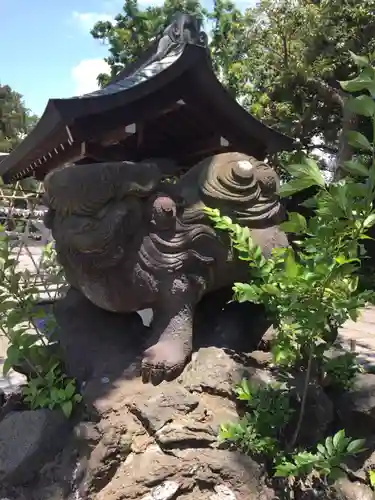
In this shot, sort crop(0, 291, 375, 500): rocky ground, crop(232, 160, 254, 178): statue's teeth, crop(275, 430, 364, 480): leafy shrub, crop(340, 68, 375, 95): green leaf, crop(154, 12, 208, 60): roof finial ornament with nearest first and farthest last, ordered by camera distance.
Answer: crop(340, 68, 375, 95): green leaf
crop(275, 430, 364, 480): leafy shrub
crop(0, 291, 375, 500): rocky ground
crop(232, 160, 254, 178): statue's teeth
crop(154, 12, 208, 60): roof finial ornament

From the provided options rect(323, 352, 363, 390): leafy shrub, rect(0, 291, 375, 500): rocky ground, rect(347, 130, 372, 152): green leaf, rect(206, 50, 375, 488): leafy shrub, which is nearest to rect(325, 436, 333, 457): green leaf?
rect(206, 50, 375, 488): leafy shrub

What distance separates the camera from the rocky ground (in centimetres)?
190

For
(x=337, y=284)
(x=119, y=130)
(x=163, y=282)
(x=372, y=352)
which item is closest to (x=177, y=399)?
(x=163, y=282)

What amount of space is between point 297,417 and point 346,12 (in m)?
9.13

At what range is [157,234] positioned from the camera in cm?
252

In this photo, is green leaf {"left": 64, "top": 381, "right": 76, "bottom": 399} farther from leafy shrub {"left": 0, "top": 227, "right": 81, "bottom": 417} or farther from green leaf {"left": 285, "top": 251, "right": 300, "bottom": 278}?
green leaf {"left": 285, "top": 251, "right": 300, "bottom": 278}

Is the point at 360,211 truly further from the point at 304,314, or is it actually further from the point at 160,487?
the point at 160,487

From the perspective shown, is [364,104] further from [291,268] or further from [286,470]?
[286,470]

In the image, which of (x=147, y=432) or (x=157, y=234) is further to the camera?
(x=157, y=234)

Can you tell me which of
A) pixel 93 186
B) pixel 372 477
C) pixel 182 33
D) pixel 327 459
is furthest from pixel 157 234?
pixel 182 33

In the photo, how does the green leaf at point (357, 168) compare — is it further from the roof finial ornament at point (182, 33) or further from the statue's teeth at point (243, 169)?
the roof finial ornament at point (182, 33)

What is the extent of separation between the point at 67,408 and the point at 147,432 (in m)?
0.40

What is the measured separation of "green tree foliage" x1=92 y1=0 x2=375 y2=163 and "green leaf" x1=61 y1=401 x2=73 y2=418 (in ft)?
22.8

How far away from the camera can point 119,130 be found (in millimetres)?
3340
